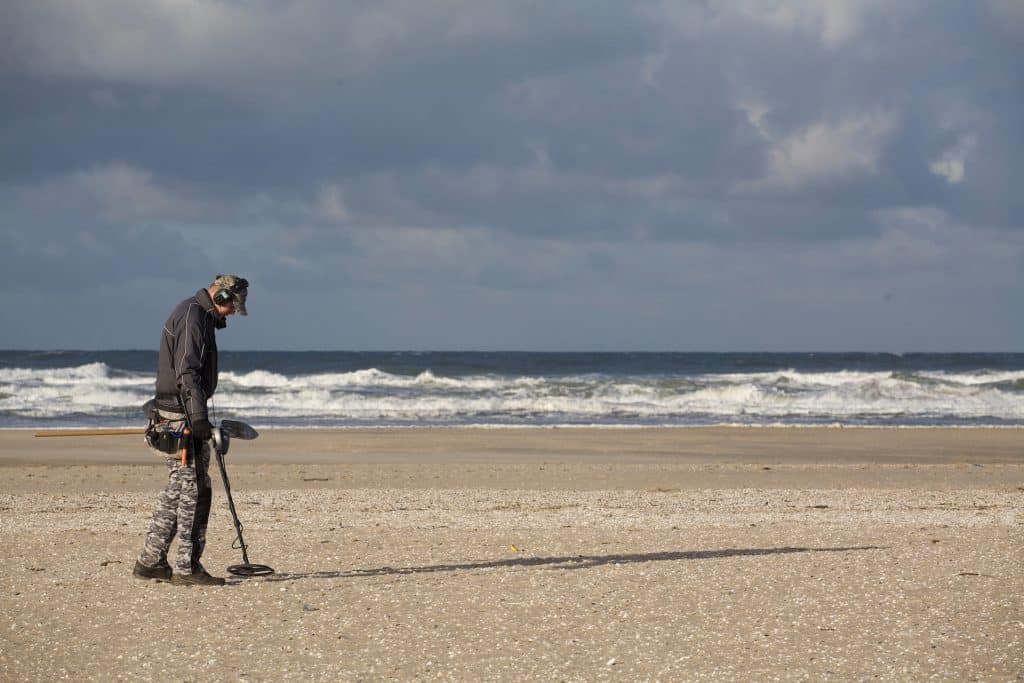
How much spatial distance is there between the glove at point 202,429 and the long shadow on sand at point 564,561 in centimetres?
115

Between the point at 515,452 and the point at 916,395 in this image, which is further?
the point at 916,395

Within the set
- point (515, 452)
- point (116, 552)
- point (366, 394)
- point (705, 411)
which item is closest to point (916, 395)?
point (705, 411)

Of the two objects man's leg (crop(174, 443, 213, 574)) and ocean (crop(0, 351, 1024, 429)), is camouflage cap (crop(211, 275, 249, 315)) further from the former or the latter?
ocean (crop(0, 351, 1024, 429))

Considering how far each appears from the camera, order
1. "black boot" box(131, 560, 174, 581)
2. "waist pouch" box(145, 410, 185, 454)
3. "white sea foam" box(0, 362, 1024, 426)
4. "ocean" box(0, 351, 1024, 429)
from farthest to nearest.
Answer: "white sea foam" box(0, 362, 1024, 426) < "ocean" box(0, 351, 1024, 429) < "black boot" box(131, 560, 174, 581) < "waist pouch" box(145, 410, 185, 454)

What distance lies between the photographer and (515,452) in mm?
17891

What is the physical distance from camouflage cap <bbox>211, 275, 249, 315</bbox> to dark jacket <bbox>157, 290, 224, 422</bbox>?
11cm

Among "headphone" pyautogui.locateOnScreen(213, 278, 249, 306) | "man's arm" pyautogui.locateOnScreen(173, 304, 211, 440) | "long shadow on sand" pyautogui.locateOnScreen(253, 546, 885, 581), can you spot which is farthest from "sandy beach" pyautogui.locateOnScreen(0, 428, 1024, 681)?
"headphone" pyautogui.locateOnScreen(213, 278, 249, 306)

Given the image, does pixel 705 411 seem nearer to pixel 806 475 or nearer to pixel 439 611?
pixel 806 475

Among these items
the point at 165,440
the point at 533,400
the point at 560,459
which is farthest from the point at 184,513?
the point at 533,400

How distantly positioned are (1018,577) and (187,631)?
→ 17.0ft

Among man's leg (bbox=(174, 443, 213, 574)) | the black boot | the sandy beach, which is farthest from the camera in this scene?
the black boot

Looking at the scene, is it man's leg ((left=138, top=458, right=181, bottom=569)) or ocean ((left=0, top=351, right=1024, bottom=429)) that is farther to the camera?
ocean ((left=0, top=351, right=1024, bottom=429))

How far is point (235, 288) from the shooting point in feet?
21.5

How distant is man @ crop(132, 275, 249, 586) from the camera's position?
637cm
